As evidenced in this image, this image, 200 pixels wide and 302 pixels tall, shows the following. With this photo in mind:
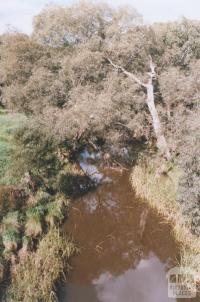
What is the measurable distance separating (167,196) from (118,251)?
13.4 ft

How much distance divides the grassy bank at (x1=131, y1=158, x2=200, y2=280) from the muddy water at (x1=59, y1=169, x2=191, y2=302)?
0.47 m

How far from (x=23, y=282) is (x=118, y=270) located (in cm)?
413

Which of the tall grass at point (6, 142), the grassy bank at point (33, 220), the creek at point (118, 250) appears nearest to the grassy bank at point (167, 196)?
the creek at point (118, 250)

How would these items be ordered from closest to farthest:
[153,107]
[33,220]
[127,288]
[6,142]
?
[127,288], [33,220], [153,107], [6,142]

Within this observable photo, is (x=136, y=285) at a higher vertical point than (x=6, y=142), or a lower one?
lower

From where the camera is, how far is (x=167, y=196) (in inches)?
673

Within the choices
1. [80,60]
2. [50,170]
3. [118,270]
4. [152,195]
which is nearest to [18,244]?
[118,270]

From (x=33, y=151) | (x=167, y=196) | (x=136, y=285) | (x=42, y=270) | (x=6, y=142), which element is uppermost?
(x=33, y=151)

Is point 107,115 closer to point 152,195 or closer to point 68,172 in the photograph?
point 68,172

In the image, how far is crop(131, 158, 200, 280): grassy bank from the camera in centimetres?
1366

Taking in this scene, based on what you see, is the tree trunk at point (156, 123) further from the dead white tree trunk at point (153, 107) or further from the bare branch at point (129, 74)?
the bare branch at point (129, 74)

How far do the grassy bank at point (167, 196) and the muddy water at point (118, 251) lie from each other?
473mm

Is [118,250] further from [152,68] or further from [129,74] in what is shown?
[152,68]

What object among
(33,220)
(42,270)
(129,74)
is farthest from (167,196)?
(129,74)
